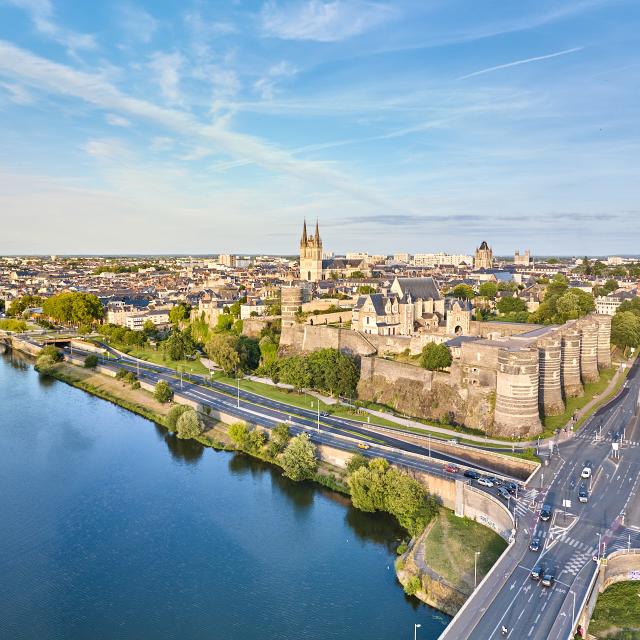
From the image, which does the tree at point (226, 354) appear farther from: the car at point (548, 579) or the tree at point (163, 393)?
the car at point (548, 579)

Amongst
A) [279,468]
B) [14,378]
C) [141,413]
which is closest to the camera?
[279,468]

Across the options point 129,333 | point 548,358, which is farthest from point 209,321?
point 548,358

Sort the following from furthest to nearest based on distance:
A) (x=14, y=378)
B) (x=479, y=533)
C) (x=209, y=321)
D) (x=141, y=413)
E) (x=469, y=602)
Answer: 1. (x=209, y=321)
2. (x=14, y=378)
3. (x=141, y=413)
4. (x=479, y=533)
5. (x=469, y=602)

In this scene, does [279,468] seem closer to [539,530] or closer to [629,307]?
[539,530]

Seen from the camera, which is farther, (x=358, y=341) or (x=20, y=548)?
(x=358, y=341)

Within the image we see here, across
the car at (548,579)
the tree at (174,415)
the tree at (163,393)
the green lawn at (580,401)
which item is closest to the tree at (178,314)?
the tree at (163,393)

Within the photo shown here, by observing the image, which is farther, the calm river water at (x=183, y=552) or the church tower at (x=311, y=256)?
the church tower at (x=311, y=256)

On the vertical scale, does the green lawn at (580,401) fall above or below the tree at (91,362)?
above
